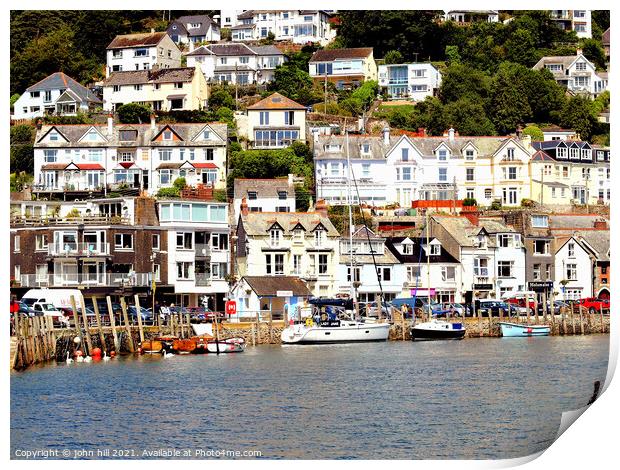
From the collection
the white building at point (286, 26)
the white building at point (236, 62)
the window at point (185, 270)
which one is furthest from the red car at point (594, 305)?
the white building at point (286, 26)

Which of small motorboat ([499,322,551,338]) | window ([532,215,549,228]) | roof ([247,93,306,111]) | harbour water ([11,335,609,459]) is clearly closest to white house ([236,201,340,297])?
small motorboat ([499,322,551,338])

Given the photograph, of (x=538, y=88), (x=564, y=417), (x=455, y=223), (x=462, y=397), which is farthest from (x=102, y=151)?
(x=564, y=417)

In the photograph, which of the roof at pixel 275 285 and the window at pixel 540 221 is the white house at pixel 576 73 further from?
the roof at pixel 275 285

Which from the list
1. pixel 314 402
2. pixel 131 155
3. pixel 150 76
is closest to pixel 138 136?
pixel 131 155

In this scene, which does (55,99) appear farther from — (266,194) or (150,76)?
(266,194)

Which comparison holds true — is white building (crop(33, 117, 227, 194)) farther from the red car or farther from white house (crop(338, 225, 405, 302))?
the red car

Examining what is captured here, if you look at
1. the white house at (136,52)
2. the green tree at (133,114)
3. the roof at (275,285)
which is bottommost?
the roof at (275,285)

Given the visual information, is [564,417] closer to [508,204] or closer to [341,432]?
[341,432]
